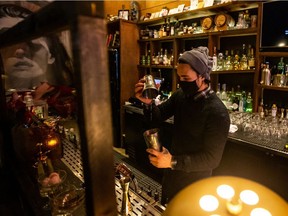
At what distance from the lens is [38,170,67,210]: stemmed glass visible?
3.82 feet

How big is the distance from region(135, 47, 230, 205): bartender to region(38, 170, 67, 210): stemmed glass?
513 mm

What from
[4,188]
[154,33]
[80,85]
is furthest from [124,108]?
[80,85]

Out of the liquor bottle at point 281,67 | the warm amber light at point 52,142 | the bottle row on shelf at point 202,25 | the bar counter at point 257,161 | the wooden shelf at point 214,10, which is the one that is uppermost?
the wooden shelf at point 214,10

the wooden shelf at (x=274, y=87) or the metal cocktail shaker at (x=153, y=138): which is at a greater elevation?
the wooden shelf at (x=274, y=87)

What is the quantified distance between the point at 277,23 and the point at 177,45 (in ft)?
5.20

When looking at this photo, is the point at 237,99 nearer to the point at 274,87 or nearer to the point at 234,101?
the point at 234,101

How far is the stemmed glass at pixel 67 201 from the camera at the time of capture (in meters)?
1.04

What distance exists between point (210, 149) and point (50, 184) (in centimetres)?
98

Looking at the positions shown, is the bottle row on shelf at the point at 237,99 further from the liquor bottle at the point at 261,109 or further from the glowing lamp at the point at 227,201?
the glowing lamp at the point at 227,201

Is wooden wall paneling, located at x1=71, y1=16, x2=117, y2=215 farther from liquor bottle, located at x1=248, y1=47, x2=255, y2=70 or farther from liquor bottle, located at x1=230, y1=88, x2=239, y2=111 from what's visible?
liquor bottle, located at x1=230, y1=88, x2=239, y2=111

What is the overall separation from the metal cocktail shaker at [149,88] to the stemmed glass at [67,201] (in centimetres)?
92

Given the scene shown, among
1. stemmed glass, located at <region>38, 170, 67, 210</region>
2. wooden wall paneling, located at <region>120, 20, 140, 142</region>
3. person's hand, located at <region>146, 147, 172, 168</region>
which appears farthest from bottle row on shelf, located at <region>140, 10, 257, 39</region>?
stemmed glass, located at <region>38, 170, 67, 210</region>

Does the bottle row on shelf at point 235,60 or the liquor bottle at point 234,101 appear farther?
the liquor bottle at point 234,101

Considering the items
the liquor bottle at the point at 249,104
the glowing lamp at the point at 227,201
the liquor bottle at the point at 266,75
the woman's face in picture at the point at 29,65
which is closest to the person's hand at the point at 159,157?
the glowing lamp at the point at 227,201
